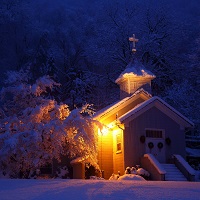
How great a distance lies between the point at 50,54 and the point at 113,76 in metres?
7.63

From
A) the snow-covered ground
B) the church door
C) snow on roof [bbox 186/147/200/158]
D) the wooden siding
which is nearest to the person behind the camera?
the snow-covered ground

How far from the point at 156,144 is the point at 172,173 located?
2.40 metres

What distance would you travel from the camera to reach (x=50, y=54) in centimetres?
3997

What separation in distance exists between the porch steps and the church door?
1.02 m

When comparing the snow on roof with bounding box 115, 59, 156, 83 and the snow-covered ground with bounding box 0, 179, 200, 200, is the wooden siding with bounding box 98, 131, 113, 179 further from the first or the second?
the snow-covered ground with bounding box 0, 179, 200, 200

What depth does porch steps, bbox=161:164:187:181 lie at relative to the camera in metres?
19.5

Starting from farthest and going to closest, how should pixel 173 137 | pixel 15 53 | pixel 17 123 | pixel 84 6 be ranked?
pixel 84 6 < pixel 15 53 < pixel 173 137 < pixel 17 123

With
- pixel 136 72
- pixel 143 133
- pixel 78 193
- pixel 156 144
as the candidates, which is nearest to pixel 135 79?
pixel 136 72

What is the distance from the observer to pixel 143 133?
2177 cm

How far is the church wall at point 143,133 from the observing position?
21203 mm

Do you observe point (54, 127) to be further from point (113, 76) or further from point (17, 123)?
point (113, 76)

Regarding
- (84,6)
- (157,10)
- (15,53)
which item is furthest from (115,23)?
(84,6)

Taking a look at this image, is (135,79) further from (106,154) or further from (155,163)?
(155,163)

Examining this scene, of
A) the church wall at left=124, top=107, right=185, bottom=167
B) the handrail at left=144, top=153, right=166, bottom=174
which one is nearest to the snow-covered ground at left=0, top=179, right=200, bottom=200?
the handrail at left=144, top=153, right=166, bottom=174
